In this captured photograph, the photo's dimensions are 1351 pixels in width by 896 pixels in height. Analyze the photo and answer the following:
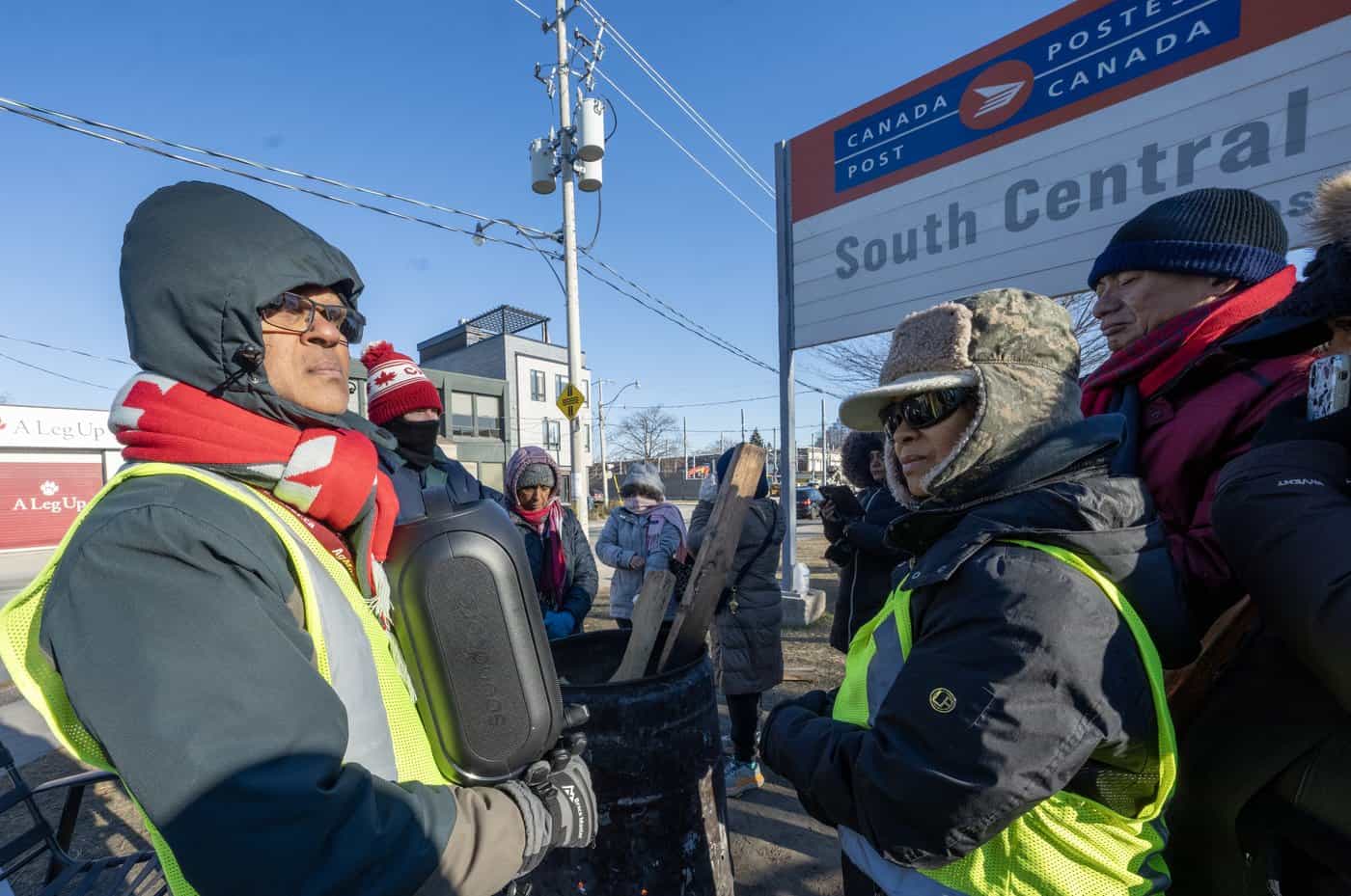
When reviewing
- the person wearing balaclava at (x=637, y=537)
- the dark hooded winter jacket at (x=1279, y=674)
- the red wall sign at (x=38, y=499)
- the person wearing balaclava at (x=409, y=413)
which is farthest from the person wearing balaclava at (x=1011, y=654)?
the red wall sign at (x=38, y=499)

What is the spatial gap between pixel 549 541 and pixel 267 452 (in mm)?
2632

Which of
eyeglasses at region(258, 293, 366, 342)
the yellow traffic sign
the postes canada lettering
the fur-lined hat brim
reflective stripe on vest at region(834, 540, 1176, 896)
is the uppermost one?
the postes canada lettering

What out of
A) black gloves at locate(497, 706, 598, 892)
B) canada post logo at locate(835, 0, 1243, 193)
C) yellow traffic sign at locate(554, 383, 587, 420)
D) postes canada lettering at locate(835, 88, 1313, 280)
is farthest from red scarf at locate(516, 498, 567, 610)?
yellow traffic sign at locate(554, 383, 587, 420)

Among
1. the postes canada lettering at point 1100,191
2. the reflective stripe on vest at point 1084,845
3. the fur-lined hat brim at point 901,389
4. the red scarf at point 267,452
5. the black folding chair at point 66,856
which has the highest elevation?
the postes canada lettering at point 1100,191

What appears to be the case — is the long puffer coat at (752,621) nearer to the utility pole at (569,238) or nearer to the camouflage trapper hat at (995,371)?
the camouflage trapper hat at (995,371)

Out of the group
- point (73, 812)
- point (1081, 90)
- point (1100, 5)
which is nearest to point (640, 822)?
point (73, 812)

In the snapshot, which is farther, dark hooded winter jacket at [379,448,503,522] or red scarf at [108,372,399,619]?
dark hooded winter jacket at [379,448,503,522]

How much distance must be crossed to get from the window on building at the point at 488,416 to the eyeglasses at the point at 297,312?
31.2 meters

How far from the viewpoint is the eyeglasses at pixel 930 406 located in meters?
1.22

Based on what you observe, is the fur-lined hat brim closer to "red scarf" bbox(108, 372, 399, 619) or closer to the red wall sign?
"red scarf" bbox(108, 372, 399, 619)

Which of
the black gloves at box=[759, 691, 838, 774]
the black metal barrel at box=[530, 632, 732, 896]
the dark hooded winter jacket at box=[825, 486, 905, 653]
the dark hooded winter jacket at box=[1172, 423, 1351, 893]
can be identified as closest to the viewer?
the dark hooded winter jacket at box=[1172, 423, 1351, 893]

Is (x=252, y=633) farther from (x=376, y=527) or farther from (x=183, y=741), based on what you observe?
(x=376, y=527)

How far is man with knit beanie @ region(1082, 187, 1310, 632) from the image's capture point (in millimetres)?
1364

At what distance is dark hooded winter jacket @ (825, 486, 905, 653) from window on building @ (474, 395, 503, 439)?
29908mm
